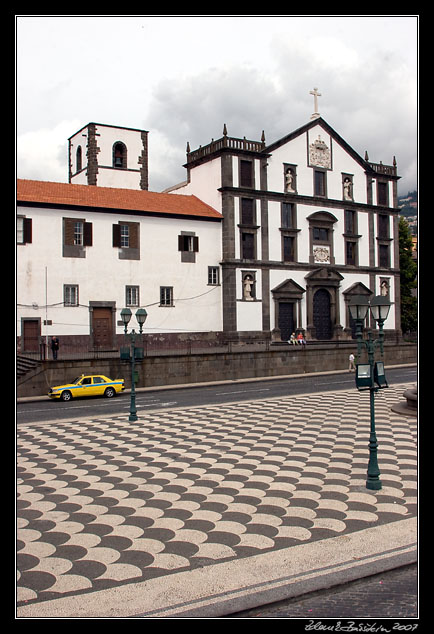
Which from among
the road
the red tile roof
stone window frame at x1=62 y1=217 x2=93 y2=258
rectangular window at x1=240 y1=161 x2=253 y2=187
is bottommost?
the road

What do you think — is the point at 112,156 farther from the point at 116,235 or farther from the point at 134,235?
the point at 116,235

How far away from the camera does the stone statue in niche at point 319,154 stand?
50.0m

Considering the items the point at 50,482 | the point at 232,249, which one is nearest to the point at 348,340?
the point at 232,249

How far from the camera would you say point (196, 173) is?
A: 48250 millimetres

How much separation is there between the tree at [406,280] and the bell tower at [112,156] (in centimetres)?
2779

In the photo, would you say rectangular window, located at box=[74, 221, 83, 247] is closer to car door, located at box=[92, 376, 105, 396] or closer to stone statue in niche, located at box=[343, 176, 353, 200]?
car door, located at box=[92, 376, 105, 396]

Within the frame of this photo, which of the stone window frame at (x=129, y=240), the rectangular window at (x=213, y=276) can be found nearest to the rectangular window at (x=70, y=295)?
the stone window frame at (x=129, y=240)

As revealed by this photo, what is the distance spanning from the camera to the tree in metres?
60.3

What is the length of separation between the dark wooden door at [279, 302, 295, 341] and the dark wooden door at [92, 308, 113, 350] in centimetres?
1454

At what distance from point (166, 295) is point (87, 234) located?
7.04 meters

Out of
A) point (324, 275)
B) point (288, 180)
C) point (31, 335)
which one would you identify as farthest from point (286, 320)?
point (31, 335)

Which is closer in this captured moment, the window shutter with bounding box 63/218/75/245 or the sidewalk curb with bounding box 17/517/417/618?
the sidewalk curb with bounding box 17/517/417/618

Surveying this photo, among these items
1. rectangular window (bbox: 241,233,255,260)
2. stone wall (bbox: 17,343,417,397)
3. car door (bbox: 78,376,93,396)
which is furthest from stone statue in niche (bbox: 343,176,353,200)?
car door (bbox: 78,376,93,396)

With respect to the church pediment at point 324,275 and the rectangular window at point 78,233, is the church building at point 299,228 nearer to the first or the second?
the church pediment at point 324,275
